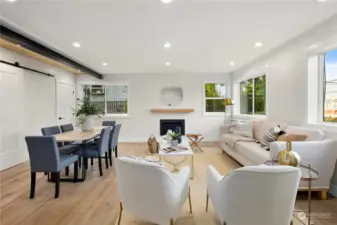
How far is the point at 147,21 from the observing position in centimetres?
336

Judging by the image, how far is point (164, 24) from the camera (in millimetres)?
3479

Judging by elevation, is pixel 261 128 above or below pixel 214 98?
below

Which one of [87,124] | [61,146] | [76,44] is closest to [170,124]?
[87,124]

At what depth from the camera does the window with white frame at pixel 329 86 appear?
3.65 meters

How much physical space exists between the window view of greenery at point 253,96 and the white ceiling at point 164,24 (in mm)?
1173

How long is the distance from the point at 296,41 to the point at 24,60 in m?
5.65

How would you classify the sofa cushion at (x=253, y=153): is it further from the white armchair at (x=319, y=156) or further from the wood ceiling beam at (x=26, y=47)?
the wood ceiling beam at (x=26, y=47)

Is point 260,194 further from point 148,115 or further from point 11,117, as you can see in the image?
point 148,115

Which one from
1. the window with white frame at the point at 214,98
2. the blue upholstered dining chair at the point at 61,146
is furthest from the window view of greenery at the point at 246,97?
the blue upholstered dining chair at the point at 61,146

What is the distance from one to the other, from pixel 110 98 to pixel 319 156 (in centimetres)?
701

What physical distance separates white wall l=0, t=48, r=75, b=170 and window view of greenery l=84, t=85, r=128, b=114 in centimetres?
189

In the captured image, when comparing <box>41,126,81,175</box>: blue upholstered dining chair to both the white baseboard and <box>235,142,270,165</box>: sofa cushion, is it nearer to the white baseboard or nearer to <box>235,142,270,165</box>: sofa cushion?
<box>235,142,270,165</box>: sofa cushion

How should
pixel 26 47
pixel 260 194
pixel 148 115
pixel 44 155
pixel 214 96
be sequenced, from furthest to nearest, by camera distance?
pixel 214 96 < pixel 148 115 < pixel 26 47 < pixel 44 155 < pixel 260 194

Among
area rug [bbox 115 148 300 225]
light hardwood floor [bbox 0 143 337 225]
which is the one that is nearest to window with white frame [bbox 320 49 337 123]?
light hardwood floor [bbox 0 143 337 225]
